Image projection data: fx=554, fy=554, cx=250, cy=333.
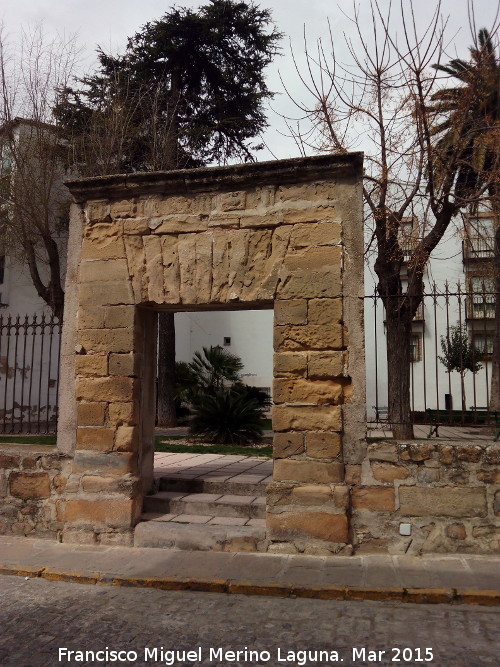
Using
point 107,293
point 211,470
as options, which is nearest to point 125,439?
point 107,293

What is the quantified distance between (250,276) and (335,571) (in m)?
2.59

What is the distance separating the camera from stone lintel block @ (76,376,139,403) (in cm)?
525

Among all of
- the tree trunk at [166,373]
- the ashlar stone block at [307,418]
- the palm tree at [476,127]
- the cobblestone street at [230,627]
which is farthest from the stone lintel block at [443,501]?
the tree trunk at [166,373]

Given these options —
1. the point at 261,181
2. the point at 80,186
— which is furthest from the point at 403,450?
the point at 80,186

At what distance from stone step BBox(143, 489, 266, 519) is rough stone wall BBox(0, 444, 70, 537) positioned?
2.85ft

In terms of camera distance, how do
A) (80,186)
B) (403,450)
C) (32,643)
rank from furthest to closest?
(80,186)
(403,450)
(32,643)

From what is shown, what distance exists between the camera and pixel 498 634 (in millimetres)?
3316

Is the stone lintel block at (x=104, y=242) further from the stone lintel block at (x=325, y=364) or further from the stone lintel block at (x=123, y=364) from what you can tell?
the stone lintel block at (x=325, y=364)

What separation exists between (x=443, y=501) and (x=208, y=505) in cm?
219

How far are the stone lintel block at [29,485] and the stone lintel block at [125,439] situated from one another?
2.72 feet

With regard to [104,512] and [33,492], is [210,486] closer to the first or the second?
[104,512]

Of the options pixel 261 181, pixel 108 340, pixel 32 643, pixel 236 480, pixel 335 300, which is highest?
pixel 261 181

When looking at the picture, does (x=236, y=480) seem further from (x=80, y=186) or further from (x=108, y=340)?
(x=80, y=186)

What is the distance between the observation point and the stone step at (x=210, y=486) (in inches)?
229
